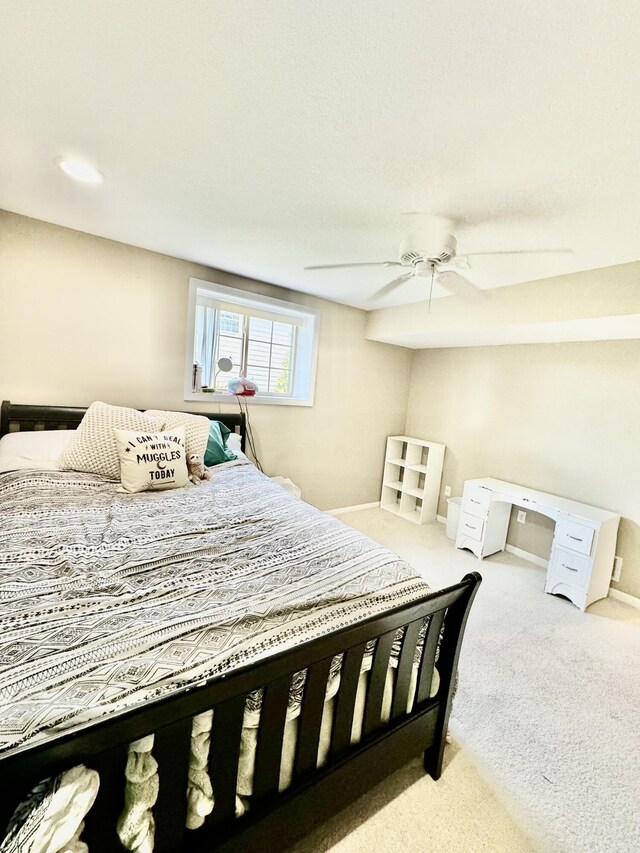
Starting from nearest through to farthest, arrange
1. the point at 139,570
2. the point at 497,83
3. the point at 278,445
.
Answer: the point at 497,83
the point at 139,570
the point at 278,445

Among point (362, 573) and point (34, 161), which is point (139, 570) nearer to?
point (362, 573)

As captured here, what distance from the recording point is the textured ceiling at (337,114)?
88 centimetres

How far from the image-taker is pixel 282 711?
86cm

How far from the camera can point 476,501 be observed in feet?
10.2

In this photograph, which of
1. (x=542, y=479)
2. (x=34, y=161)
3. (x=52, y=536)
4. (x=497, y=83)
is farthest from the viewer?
(x=542, y=479)

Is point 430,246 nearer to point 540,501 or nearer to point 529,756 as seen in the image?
point 540,501

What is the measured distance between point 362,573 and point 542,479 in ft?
8.34

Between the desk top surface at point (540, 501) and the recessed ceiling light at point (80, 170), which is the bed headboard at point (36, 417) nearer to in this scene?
the recessed ceiling light at point (80, 170)

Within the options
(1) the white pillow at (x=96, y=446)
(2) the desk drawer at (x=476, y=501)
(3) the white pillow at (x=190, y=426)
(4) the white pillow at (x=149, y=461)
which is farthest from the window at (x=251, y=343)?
(2) the desk drawer at (x=476, y=501)

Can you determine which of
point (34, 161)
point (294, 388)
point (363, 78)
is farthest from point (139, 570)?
point (294, 388)

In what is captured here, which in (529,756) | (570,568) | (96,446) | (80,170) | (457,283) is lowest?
(529,756)

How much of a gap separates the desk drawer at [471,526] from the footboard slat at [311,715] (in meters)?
2.53

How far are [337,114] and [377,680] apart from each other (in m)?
1.79

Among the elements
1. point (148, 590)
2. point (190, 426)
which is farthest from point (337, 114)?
point (190, 426)
